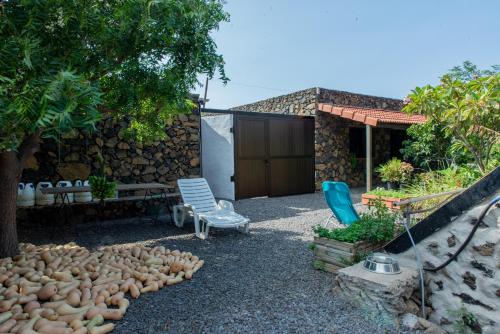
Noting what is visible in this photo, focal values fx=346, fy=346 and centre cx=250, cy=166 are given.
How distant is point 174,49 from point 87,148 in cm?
374

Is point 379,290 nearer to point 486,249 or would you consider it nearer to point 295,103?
point 486,249

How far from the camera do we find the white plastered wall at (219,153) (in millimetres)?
8914

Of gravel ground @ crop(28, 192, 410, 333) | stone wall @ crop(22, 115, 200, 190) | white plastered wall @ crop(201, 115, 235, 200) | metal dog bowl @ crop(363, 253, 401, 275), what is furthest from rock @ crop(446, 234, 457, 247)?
white plastered wall @ crop(201, 115, 235, 200)

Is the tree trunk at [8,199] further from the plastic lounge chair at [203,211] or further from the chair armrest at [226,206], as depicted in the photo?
the chair armrest at [226,206]

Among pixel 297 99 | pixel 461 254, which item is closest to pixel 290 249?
pixel 461 254

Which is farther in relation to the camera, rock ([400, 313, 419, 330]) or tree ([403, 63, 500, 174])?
tree ([403, 63, 500, 174])

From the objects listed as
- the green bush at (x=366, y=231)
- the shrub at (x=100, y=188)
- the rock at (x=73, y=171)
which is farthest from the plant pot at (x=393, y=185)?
the rock at (x=73, y=171)

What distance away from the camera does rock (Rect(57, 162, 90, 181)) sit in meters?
6.29

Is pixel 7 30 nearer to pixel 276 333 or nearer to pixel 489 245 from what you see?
pixel 276 333

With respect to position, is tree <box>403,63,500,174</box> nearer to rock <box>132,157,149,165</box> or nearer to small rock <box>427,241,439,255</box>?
small rock <box>427,241,439,255</box>

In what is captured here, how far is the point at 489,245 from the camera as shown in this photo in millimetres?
2807

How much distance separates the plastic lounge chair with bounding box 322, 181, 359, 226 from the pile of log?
1921 mm

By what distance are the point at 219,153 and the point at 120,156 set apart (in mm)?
2849

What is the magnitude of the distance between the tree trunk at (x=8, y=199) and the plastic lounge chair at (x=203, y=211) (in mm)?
2264
